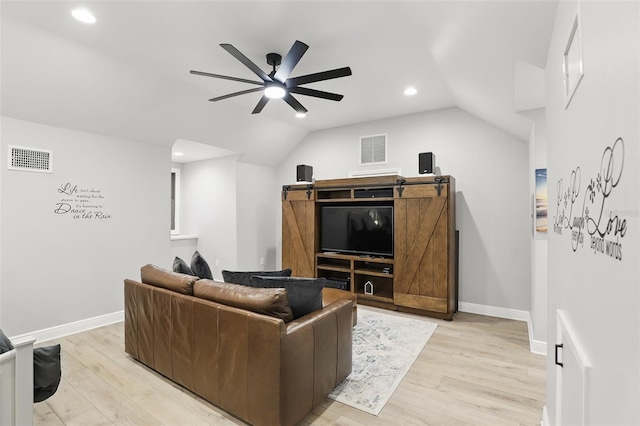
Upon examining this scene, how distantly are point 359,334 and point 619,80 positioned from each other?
3323mm

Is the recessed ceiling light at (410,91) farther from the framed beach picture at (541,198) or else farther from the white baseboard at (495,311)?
the white baseboard at (495,311)

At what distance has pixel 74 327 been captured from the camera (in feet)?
12.1

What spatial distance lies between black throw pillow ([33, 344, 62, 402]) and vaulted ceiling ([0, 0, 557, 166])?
8.02 ft

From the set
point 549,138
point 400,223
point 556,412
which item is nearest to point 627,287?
point 556,412

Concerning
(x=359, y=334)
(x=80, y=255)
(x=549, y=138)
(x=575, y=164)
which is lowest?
(x=359, y=334)

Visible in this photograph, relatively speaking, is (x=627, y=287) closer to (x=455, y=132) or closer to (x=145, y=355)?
(x=145, y=355)

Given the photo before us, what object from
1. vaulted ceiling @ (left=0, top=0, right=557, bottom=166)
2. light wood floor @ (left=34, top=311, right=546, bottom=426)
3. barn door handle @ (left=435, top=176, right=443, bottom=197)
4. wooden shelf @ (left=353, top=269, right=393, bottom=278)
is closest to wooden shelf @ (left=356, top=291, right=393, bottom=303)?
wooden shelf @ (left=353, top=269, right=393, bottom=278)

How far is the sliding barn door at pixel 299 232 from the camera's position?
515 cm

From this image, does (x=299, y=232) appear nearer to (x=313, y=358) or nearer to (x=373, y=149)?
(x=373, y=149)

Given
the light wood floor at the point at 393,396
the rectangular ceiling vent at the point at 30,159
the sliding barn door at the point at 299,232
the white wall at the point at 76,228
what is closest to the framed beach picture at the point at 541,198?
the light wood floor at the point at 393,396

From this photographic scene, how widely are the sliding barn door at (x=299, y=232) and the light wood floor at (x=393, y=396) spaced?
2.39 m

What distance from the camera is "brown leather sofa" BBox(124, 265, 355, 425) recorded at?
1.90m

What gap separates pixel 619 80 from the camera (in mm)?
742

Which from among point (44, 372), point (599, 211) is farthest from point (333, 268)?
point (599, 211)
